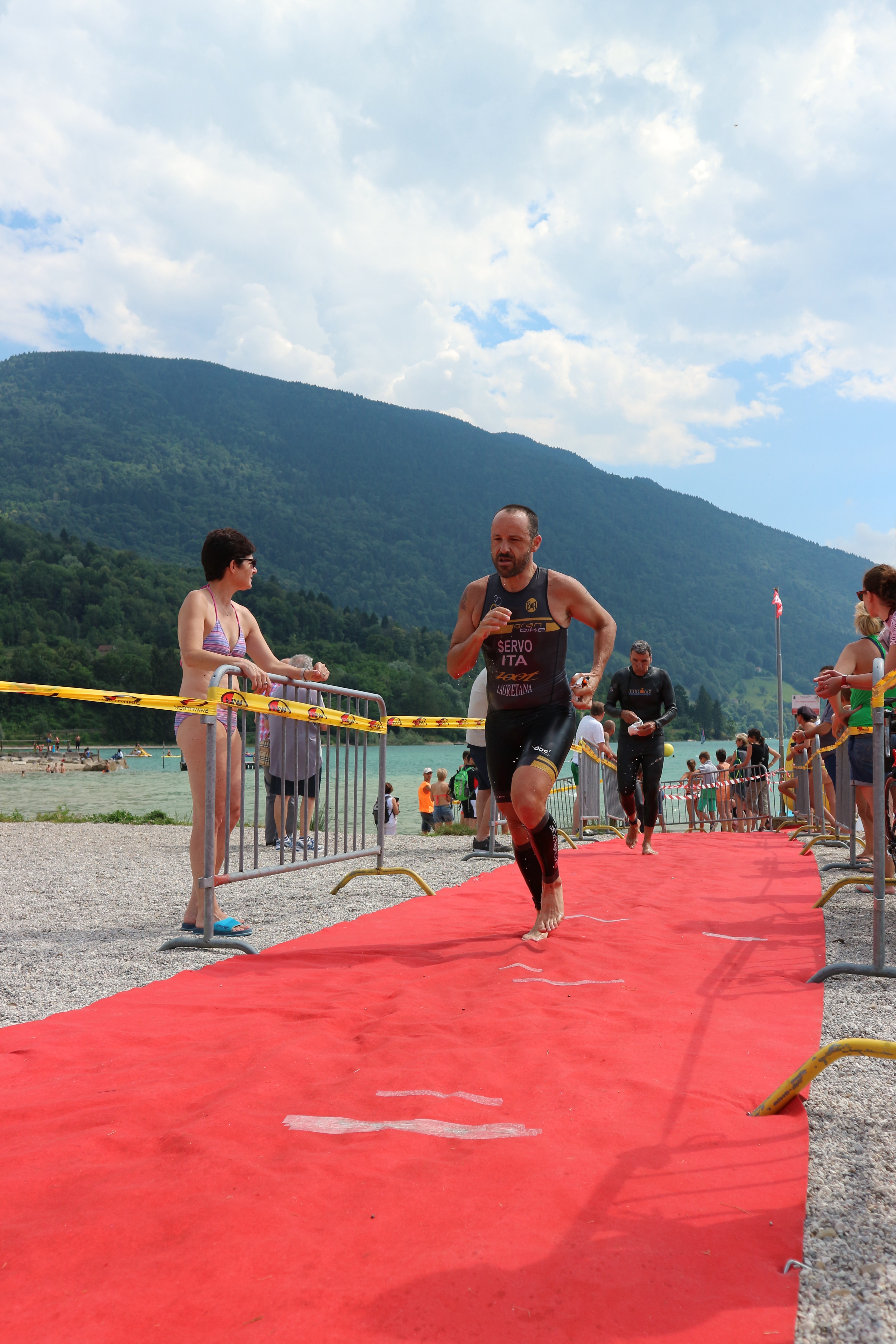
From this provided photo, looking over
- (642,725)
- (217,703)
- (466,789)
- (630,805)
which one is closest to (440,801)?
(466,789)

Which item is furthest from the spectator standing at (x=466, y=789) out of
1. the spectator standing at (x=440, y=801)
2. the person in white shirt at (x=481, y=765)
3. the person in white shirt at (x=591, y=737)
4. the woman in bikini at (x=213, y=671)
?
the woman in bikini at (x=213, y=671)

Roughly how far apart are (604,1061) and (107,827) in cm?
1192

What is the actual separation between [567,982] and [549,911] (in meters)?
1.04

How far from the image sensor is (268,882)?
25.4 ft

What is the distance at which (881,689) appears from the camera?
417cm

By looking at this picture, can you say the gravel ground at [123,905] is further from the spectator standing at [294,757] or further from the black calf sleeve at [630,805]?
the black calf sleeve at [630,805]

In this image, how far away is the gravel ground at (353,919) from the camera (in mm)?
1638

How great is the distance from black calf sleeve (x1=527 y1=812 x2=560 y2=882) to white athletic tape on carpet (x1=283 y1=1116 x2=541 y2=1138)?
238 centimetres

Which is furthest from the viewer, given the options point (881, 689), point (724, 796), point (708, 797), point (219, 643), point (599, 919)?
point (708, 797)

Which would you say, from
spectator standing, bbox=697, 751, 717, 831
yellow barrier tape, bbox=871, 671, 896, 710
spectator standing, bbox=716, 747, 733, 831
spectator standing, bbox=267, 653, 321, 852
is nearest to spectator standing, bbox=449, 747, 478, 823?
spectator standing, bbox=697, 751, 717, 831

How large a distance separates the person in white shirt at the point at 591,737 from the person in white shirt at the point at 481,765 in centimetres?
315

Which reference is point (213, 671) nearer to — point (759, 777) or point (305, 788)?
point (305, 788)

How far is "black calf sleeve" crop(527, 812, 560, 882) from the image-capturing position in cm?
464

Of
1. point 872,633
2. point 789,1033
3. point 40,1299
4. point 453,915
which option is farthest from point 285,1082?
point 872,633
